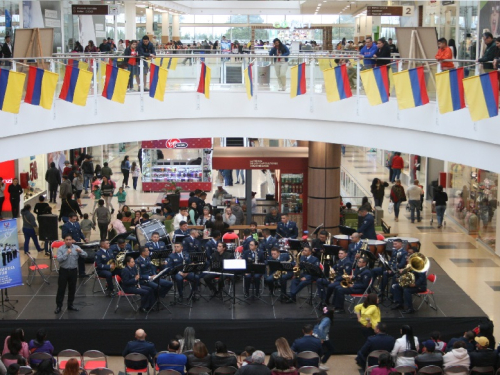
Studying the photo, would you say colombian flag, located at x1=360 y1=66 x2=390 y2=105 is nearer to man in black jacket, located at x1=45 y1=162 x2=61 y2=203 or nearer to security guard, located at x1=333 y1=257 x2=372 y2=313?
security guard, located at x1=333 y1=257 x2=372 y2=313

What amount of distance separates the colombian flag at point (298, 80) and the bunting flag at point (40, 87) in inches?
221

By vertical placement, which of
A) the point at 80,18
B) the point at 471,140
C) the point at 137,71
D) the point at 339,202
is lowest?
the point at 339,202

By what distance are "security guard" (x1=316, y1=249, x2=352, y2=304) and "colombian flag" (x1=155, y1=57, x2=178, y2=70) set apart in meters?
6.12

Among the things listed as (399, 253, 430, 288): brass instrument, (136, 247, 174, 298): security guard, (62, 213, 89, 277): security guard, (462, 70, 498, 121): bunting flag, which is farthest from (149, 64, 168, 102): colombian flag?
(462, 70, 498, 121): bunting flag

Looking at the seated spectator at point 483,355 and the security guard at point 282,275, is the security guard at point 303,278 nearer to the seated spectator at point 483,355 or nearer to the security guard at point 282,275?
the security guard at point 282,275

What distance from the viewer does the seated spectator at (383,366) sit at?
11.8 metres

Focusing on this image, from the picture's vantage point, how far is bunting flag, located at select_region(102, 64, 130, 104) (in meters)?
17.9

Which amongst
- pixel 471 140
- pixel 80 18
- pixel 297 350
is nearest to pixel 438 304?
pixel 471 140

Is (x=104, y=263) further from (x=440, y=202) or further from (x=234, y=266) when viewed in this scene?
(x=440, y=202)

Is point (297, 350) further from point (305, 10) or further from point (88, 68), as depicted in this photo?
point (305, 10)

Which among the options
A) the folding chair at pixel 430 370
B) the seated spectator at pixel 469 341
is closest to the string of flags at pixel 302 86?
the seated spectator at pixel 469 341

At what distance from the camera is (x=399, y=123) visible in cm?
1728

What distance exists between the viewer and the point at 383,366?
1189cm

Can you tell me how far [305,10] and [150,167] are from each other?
14501 mm
